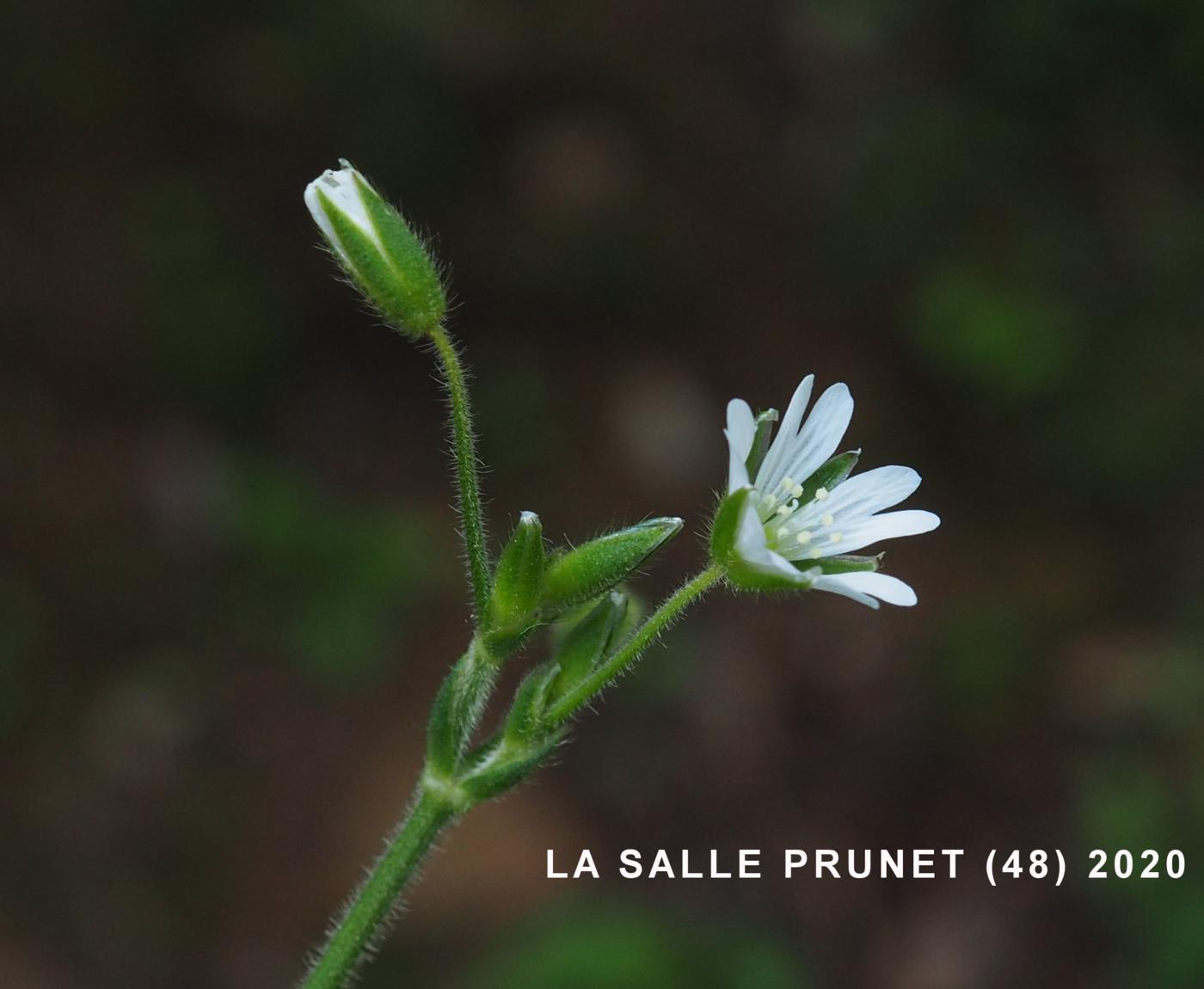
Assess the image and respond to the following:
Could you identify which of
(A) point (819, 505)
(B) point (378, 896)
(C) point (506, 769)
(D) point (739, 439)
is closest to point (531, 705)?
(C) point (506, 769)

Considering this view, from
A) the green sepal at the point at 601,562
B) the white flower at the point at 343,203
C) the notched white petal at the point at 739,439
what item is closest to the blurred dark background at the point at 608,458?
the green sepal at the point at 601,562

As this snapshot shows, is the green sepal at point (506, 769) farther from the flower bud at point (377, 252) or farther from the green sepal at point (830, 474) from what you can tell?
the flower bud at point (377, 252)

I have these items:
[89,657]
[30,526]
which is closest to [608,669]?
[89,657]

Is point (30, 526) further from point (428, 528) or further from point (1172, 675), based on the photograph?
point (1172, 675)

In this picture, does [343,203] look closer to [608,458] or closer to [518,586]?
[518,586]

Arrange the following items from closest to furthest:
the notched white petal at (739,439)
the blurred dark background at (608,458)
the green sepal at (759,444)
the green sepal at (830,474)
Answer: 1. the notched white petal at (739,439)
2. the green sepal at (759,444)
3. the green sepal at (830,474)
4. the blurred dark background at (608,458)

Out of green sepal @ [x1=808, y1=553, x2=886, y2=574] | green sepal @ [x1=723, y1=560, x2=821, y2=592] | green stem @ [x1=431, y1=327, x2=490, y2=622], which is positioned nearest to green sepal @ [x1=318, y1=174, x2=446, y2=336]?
green stem @ [x1=431, y1=327, x2=490, y2=622]

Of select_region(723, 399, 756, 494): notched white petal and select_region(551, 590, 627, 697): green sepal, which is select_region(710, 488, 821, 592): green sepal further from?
select_region(551, 590, 627, 697): green sepal
